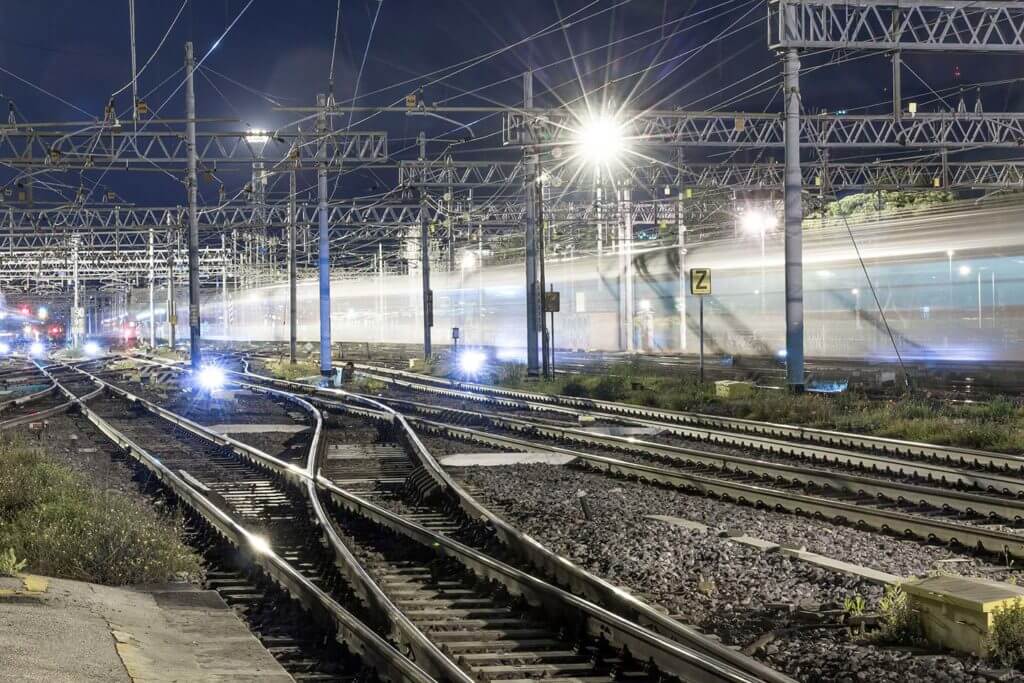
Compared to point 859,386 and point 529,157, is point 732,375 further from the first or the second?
point 529,157

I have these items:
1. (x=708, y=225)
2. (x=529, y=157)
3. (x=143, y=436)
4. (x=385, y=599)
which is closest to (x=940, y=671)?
(x=385, y=599)

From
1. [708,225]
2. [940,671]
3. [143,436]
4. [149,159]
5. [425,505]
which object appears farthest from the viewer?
[708,225]

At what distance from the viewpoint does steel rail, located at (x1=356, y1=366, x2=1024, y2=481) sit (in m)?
14.8

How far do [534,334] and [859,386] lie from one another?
9321 mm

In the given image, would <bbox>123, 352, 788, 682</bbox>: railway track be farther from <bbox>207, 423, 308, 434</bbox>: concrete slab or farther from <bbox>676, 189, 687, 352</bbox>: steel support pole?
<bbox>676, 189, 687, 352</bbox>: steel support pole

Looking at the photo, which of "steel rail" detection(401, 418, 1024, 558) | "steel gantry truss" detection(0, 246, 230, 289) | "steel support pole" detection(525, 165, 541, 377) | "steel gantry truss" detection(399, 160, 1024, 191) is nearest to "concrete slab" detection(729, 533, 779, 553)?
"steel rail" detection(401, 418, 1024, 558)

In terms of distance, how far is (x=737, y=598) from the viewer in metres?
7.87

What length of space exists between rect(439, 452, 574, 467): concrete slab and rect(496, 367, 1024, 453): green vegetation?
576 cm

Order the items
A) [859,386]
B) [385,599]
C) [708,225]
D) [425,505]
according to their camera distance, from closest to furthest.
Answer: [385,599], [425,505], [859,386], [708,225]

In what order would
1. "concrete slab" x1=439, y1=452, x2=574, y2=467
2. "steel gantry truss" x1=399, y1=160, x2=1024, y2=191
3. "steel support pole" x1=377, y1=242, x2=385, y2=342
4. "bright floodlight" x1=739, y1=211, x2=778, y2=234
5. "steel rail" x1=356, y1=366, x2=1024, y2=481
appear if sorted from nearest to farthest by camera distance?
"steel rail" x1=356, y1=366, x2=1024, y2=481 → "concrete slab" x1=439, y1=452, x2=574, y2=467 → "bright floodlight" x1=739, y1=211, x2=778, y2=234 → "steel gantry truss" x1=399, y1=160, x2=1024, y2=191 → "steel support pole" x1=377, y1=242, x2=385, y2=342

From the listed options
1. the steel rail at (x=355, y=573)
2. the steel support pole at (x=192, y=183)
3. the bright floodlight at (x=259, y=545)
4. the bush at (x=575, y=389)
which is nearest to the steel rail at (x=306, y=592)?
the bright floodlight at (x=259, y=545)

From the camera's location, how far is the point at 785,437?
18.5 m

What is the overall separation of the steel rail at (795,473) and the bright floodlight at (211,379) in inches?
515

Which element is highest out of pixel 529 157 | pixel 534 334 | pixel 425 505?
pixel 529 157
